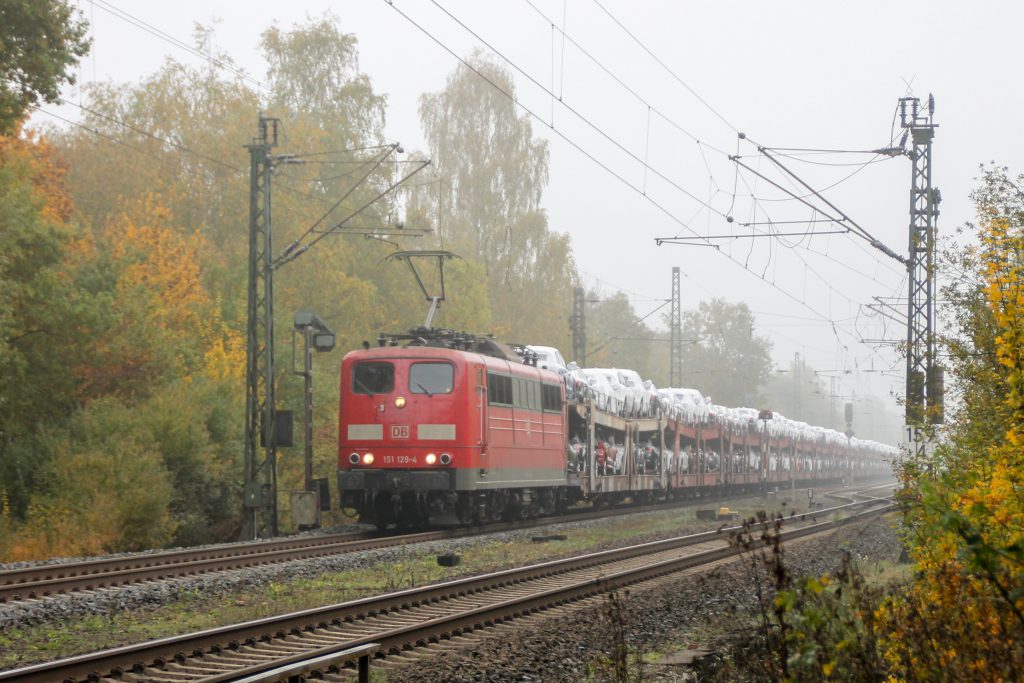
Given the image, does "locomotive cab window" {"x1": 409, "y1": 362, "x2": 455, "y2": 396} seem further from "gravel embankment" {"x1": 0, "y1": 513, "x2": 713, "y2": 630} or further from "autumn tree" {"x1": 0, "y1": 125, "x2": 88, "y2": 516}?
"autumn tree" {"x1": 0, "y1": 125, "x2": 88, "y2": 516}

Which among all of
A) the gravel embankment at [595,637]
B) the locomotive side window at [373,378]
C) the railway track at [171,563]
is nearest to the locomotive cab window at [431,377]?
the locomotive side window at [373,378]

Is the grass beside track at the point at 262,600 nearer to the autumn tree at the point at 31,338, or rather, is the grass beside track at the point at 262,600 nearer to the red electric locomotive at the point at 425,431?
the red electric locomotive at the point at 425,431

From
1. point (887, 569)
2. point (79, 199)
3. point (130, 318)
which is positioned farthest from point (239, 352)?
point (887, 569)

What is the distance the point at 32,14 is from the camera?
72.0ft

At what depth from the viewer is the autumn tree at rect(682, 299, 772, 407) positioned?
117688 millimetres

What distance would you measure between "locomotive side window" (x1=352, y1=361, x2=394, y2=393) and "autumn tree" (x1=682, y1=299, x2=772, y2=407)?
305ft

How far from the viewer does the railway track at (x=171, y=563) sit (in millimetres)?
13578

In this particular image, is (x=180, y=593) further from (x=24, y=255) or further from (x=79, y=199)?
Answer: (x=79, y=199)

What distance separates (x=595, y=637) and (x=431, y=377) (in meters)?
11.9

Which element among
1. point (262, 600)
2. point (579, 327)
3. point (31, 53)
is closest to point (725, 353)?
point (579, 327)

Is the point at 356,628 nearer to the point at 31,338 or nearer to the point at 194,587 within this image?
the point at 194,587

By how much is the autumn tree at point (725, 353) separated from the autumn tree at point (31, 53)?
95323 millimetres

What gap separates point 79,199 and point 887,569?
39.3 metres

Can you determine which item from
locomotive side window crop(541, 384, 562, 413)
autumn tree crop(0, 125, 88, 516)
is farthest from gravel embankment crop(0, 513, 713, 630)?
autumn tree crop(0, 125, 88, 516)
